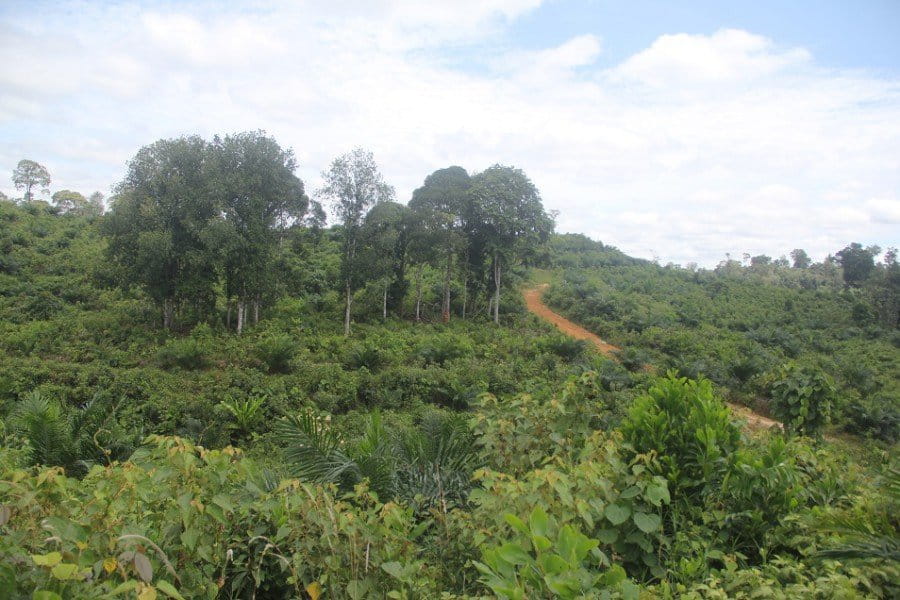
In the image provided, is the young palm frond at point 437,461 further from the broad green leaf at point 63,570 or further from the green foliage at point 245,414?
the green foliage at point 245,414

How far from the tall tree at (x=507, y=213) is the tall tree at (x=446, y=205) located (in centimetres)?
54

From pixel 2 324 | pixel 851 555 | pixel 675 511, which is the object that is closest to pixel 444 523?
pixel 675 511

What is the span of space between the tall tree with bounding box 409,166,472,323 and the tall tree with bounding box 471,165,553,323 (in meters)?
0.54

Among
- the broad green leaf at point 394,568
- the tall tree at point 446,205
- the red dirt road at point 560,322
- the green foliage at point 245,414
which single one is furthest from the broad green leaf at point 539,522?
the tall tree at point 446,205

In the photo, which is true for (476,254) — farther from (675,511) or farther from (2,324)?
(675,511)

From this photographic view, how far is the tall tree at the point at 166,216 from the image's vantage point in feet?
43.3

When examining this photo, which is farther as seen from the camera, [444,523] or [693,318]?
[693,318]

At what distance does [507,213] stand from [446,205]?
7.68ft

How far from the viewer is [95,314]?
51.7 feet

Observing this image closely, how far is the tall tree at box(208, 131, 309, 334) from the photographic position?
13.3 metres

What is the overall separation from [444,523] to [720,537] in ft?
5.31

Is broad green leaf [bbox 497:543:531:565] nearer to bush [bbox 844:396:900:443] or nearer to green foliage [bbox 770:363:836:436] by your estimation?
green foliage [bbox 770:363:836:436]

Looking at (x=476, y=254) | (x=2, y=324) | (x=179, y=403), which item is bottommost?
(x=179, y=403)

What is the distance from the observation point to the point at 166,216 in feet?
44.1
